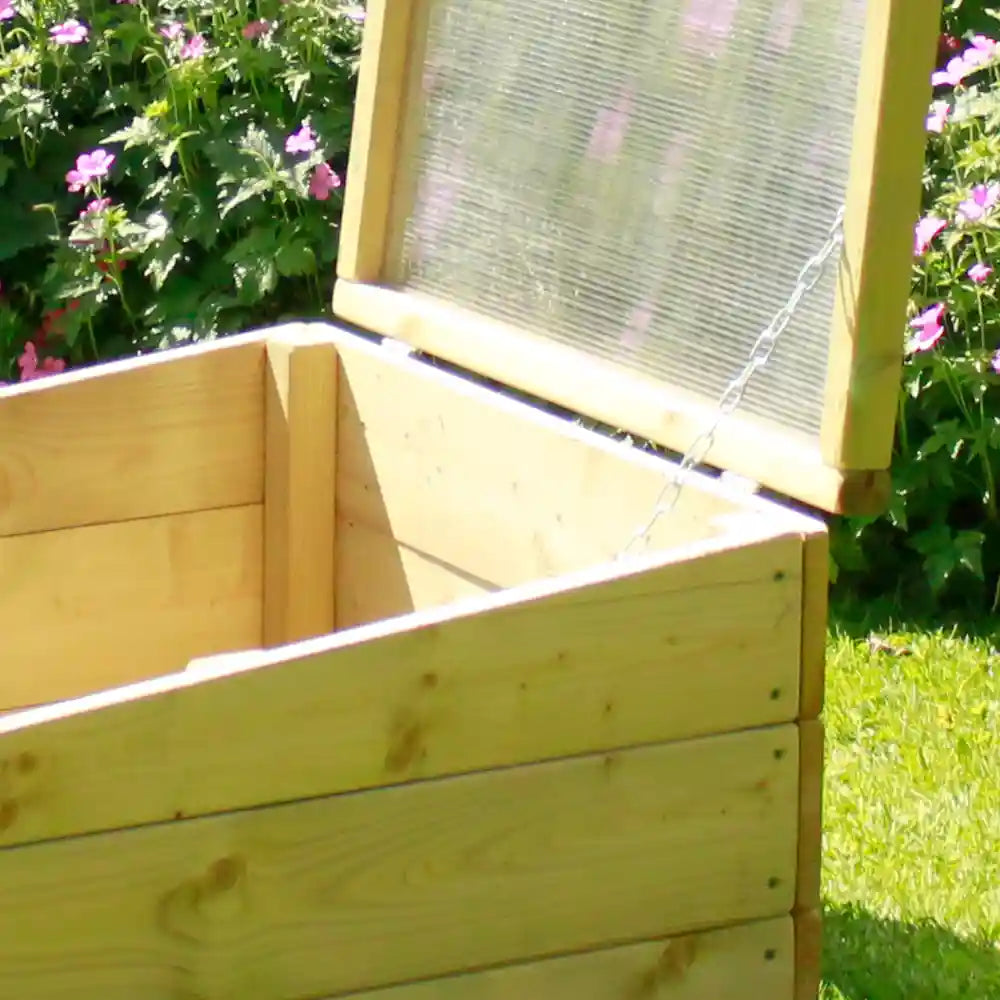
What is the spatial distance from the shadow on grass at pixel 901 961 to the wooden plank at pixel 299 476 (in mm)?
785

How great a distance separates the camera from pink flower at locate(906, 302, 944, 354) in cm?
352

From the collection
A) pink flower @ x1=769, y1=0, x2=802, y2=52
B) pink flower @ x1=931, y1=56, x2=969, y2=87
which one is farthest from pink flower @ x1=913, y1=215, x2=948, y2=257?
pink flower @ x1=769, y1=0, x2=802, y2=52

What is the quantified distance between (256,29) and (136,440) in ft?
6.71

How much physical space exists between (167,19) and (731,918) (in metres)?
3.20

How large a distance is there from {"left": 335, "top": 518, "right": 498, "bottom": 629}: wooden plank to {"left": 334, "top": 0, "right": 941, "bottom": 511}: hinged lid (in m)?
0.25

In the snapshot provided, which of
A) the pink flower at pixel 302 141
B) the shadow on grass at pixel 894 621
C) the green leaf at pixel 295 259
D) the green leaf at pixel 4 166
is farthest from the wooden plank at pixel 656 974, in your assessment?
the green leaf at pixel 4 166

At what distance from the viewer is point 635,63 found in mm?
1975

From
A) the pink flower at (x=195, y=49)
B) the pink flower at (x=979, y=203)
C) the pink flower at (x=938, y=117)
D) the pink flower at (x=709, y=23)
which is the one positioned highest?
the pink flower at (x=709, y=23)

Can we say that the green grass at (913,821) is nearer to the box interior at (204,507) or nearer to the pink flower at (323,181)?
the box interior at (204,507)

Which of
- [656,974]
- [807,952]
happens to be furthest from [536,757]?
[807,952]

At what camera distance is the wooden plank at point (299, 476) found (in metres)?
2.38

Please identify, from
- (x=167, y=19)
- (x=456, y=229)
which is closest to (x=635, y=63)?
(x=456, y=229)

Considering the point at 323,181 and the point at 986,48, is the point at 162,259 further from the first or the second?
the point at 986,48

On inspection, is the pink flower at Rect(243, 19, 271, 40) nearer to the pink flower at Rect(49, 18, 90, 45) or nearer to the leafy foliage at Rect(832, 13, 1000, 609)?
the pink flower at Rect(49, 18, 90, 45)
